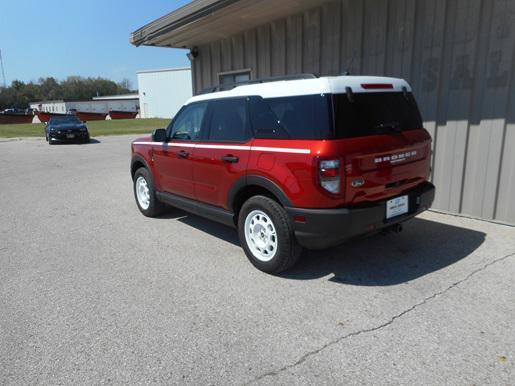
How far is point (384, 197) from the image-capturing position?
12.4 feet

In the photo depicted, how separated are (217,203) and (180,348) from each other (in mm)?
2039

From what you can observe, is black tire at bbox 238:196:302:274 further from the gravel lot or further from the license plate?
the license plate

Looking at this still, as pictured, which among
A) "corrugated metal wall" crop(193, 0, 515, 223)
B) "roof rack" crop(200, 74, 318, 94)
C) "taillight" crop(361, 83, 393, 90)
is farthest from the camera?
"corrugated metal wall" crop(193, 0, 515, 223)

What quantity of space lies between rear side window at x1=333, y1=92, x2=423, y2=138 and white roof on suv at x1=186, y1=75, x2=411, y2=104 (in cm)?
6

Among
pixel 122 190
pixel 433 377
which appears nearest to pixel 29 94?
pixel 122 190

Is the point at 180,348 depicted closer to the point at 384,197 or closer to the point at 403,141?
the point at 384,197

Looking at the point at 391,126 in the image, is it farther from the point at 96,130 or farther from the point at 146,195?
the point at 96,130

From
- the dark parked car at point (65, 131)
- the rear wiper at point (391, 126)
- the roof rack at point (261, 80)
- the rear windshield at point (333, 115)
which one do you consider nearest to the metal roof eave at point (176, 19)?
the roof rack at point (261, 80)

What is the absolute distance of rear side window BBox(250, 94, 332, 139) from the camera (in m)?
3.46

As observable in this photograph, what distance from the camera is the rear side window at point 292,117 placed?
3463 mm

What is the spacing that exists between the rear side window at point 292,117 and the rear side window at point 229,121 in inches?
6.6

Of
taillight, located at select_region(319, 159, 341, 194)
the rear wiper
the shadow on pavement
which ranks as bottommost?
the shadow on pavement

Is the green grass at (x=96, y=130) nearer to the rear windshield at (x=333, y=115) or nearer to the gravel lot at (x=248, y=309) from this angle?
the gravel lot at (x=248, y=309)

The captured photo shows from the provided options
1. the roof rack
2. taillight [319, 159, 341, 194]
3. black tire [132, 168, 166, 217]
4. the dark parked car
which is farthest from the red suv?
A: the dark parked car
